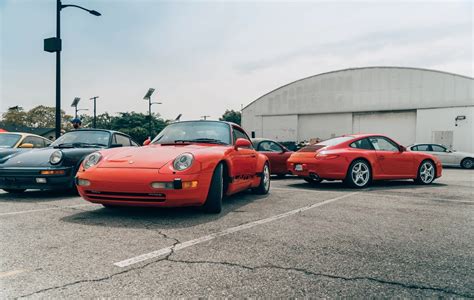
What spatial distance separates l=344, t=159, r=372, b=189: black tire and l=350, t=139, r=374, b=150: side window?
359 millimetres

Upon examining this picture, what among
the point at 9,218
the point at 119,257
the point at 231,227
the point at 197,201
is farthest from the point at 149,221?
the point at 9,218

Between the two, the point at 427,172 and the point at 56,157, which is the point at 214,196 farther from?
the point at 427,172

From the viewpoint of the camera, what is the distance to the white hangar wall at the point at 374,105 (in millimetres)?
28406

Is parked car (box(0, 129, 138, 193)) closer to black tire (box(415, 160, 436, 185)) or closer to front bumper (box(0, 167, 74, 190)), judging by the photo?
front bumper (box(0, 167, 74, 190))

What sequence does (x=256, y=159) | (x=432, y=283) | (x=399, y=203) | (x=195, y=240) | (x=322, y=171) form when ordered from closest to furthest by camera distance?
(x=432, y=283) → (x=195, y=240) → (x=399, y=203) → (x=256, y=159) → (x=322, y=171)

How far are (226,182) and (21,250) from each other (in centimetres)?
262

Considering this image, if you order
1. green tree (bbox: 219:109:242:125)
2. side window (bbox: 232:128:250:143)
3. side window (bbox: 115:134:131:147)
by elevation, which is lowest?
side window (bbox: 115:134:131:147)

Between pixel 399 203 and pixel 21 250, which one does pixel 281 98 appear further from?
pixel 21 250

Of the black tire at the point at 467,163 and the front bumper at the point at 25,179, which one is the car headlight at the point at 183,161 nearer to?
the front bumper at the point at 25,179

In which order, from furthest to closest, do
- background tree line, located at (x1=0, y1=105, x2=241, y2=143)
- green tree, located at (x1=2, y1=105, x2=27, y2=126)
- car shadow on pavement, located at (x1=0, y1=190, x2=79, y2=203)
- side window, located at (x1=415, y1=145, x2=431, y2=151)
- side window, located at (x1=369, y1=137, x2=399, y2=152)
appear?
green tree, located at (x1=2, y1=105, x2=27, y2=126) < background tree line, located at (x1=0, y1=105, x2=241, y2=143) < side window, located at (x1=415, y1=145, x2=431, y2=151) < side window, located at (x1=369, y1=137, x2=399, y2=152) < car shadow on pavement, located at (x1=0, y1=190, x2=79, y2=203)

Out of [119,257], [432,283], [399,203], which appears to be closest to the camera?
[432,283]

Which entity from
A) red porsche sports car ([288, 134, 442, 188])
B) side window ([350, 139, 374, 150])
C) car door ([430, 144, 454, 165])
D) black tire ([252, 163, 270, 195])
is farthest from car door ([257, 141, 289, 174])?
car door ([430, 144, 454, 165])

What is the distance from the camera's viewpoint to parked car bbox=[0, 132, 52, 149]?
736 centimetres

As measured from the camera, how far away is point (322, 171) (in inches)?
296
